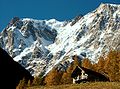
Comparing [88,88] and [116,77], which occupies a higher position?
[116,77]

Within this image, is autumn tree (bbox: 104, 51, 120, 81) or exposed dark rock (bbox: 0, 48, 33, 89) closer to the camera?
exposed dark rock (bbox: 0, 48, 33, 89)

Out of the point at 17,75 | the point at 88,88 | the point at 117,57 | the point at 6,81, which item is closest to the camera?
the point at 88,88

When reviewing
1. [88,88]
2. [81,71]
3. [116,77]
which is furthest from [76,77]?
[88,88]

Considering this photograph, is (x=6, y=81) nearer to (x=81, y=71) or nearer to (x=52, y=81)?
(x=81, y=71)

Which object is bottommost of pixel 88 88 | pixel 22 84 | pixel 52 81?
pixel 88 88

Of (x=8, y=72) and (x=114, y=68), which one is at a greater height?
(x=114, y=68)

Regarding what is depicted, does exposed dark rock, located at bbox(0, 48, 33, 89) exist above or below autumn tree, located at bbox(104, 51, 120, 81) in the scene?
below

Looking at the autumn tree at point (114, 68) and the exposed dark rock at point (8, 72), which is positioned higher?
the autumn tree at point (114, 68)

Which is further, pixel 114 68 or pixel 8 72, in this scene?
pixel 114 68

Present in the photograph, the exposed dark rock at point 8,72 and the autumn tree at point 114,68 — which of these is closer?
the exposed dark rock at point 8,72

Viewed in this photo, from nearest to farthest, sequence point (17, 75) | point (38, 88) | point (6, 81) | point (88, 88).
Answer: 1. point (88, 88)
2. point (38, 88)
3. point (6, 81)
4. point (17, 75)

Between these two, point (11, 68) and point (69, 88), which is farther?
point (11, 68)

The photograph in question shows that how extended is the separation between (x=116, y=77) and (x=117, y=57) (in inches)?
300

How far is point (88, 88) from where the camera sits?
62812 mm
